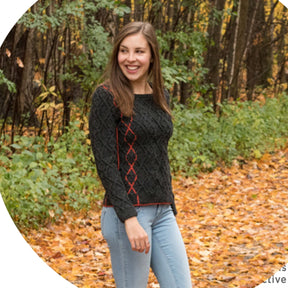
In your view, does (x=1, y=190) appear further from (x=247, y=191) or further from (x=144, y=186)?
(x=247, y=191)

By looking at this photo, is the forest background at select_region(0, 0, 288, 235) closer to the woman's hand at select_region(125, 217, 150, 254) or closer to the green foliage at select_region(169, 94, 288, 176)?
the green foliage at select_region(169, 94, 288, 176)

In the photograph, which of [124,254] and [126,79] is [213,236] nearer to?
[124,254]

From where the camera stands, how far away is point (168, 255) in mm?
2352

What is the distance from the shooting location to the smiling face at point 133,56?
243 centimetres

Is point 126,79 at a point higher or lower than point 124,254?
higher

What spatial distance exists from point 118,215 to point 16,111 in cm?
506

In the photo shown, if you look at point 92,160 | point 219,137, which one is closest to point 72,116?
point 92,160

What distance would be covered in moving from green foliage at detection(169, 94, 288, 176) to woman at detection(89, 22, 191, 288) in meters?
5.64

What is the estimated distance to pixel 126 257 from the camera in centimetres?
230

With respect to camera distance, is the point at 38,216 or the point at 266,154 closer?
the point at 38,216

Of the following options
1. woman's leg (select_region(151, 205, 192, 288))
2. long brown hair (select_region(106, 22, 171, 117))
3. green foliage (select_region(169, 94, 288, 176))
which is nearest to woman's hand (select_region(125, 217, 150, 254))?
woman's leg (select_region(151, 205, 192, 288))

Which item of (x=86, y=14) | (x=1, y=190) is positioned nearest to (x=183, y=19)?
(x=86, y=14)

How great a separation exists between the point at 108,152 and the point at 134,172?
20 centimetres

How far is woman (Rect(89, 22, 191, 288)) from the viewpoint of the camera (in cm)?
223
